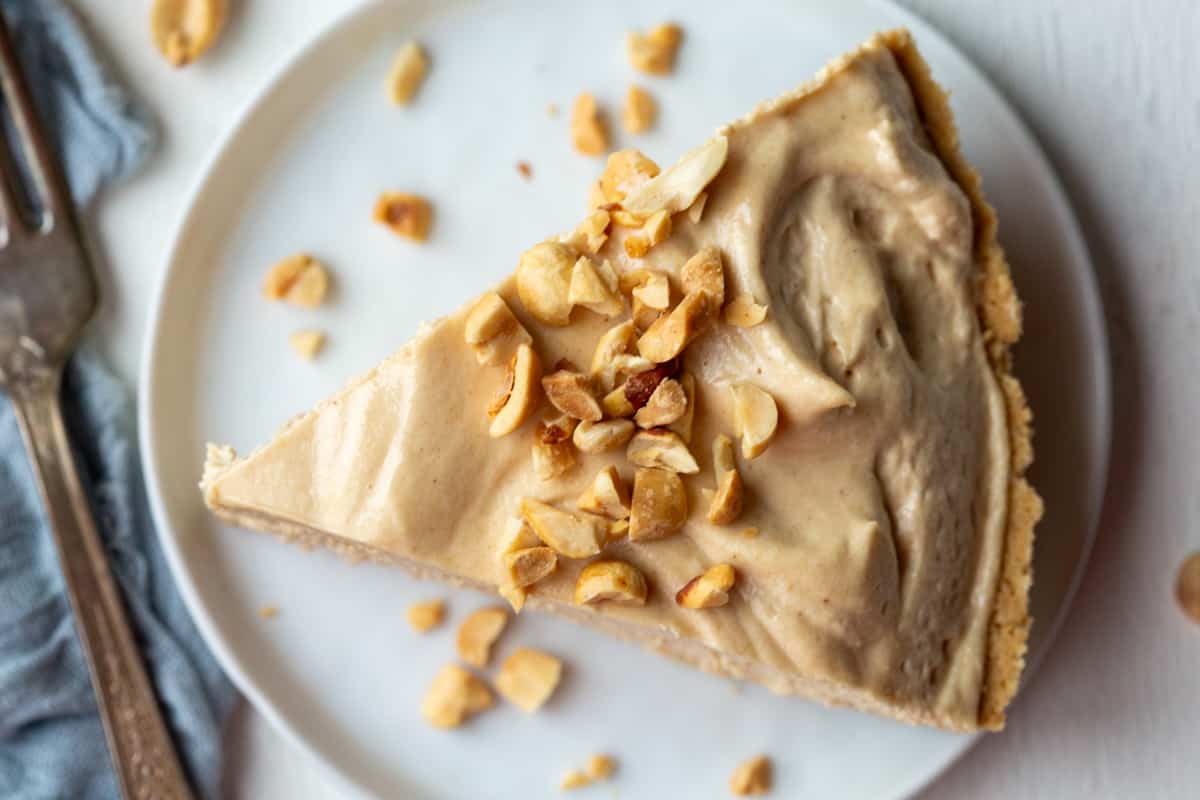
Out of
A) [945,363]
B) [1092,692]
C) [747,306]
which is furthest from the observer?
[1092,692]

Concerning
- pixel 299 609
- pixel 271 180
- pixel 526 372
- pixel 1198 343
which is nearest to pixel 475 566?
pixel 526 372

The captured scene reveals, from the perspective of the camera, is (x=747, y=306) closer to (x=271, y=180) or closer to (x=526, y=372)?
(x=526, y=372)

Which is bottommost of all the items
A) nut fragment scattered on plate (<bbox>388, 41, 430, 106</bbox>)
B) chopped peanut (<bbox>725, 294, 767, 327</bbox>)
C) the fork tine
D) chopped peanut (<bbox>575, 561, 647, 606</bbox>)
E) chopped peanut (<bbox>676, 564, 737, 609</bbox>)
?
chopped peanut (<bbox>676, 564, 737, 609</bbox>)

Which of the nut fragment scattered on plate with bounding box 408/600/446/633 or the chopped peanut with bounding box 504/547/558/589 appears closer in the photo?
the chopped peanut with bounding box 504/547/558/589

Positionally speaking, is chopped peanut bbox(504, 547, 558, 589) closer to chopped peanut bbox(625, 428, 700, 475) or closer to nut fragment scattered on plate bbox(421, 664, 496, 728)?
chopped peanut bbox(625, 428, 700, 475)

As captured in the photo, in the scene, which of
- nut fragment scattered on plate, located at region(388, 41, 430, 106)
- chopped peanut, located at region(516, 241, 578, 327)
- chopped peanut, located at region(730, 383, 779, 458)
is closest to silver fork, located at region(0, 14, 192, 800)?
nut fragment scattered on plate, located at region(388, 41, 430, 106)

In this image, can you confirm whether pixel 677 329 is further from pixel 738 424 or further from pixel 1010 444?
pixel 1010 444

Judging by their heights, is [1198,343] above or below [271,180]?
below

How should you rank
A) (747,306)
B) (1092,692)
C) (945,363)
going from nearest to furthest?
(747,306)
(945,363)
(1092,692)
